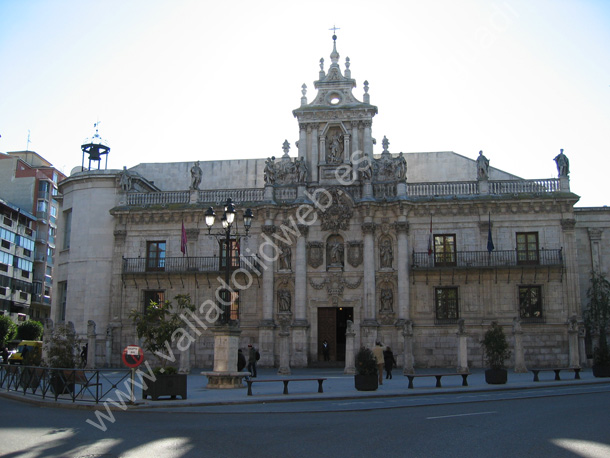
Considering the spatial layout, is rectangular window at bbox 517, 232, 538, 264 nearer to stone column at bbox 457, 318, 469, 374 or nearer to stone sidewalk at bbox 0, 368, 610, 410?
stone column at bbox 457, 318, 469, 374

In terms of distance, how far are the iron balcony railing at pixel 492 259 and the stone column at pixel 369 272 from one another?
239cm

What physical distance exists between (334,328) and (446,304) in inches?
252

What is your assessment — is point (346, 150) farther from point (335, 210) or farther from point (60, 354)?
point (60, 354)

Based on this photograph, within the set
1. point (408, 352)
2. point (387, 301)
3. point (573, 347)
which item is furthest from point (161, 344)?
point (573, 347)

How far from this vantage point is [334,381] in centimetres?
2448

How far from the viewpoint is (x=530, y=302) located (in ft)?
111

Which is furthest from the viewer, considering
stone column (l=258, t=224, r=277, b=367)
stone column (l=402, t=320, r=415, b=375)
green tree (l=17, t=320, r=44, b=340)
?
green tree (l=17, t=320, r=44, b=340)

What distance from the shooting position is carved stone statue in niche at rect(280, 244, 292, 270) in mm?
35781

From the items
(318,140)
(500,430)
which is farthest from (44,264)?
(500,430)

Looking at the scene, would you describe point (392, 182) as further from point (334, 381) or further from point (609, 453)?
point (609, 453)

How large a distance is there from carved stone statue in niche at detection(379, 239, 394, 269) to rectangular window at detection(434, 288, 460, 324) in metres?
2.99

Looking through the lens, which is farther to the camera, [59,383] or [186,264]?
[186,264]

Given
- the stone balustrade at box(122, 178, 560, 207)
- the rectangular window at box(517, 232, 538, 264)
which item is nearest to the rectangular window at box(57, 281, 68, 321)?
the stone balustrade at box(122, 178, 560, 207)

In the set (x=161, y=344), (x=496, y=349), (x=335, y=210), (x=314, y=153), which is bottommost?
(x=496, y=349)
